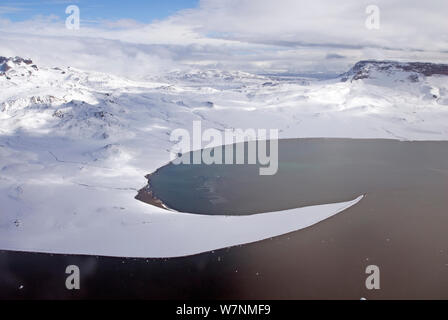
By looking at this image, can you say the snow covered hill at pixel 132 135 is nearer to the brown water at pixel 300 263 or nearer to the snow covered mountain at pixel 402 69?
the snow covered mountain at pixel 402 69

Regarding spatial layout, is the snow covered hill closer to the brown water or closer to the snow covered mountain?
the snow covered mountain

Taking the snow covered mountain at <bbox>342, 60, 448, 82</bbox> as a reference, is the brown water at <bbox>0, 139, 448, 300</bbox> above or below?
below

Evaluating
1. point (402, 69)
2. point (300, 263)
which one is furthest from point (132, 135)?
point (402, 69)

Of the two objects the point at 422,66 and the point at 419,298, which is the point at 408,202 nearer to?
the point at 419,298

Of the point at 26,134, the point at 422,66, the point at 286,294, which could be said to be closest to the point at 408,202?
the point at 286,294

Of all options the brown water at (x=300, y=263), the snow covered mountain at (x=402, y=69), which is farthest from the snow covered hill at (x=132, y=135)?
the brown water at (x=300, y=263)

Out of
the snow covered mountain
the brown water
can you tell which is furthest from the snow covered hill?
the brown water

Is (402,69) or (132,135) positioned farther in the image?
(402,69)

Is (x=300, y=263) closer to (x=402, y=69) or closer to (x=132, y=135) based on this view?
(x=132, y=135)
